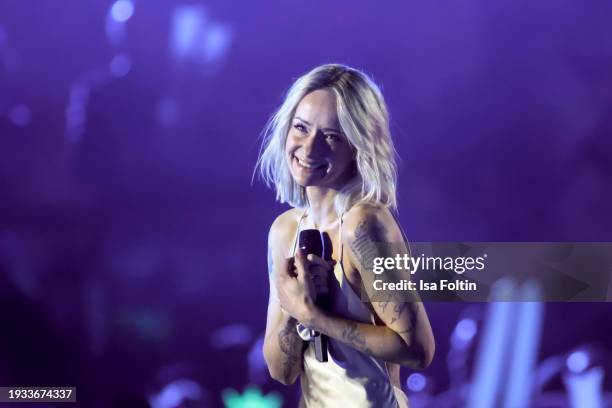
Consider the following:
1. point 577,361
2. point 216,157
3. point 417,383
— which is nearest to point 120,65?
point 216,157

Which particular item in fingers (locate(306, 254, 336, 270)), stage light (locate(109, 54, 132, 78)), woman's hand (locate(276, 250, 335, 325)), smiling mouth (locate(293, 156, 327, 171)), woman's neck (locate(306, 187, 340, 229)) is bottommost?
woman's hand (locate(276, 250, 335, 325))

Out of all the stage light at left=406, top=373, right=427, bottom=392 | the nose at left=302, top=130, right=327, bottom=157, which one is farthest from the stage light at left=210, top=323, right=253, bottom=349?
the nose at left=302, top=130, right=327, bottom=157

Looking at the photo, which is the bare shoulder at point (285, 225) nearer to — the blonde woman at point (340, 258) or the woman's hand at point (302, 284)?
the blonde woman at point (340, 258)

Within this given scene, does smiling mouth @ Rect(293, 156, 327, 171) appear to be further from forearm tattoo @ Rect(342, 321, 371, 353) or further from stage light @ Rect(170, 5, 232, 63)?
stage light @ Rect(170, 5, 232, 63)

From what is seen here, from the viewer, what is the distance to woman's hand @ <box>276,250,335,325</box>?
1889 mm

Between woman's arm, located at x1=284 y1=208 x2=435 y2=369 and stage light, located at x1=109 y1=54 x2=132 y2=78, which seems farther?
stage light, located at x1=109 y1=54 x2=132 y2=78

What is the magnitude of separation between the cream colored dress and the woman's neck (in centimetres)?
9

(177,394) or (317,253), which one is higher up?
(317,253)

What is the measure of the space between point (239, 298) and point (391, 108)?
90 cm

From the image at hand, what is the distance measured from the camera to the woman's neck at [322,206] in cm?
211

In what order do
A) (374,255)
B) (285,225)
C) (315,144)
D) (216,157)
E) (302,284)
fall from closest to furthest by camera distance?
(302,284)
(374,255)
(315,144)
(285,225)
(216,157)

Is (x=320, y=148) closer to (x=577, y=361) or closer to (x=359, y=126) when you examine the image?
(x=359, y=126)

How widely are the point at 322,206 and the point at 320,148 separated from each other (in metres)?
0.18

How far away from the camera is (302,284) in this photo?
1.90 m
